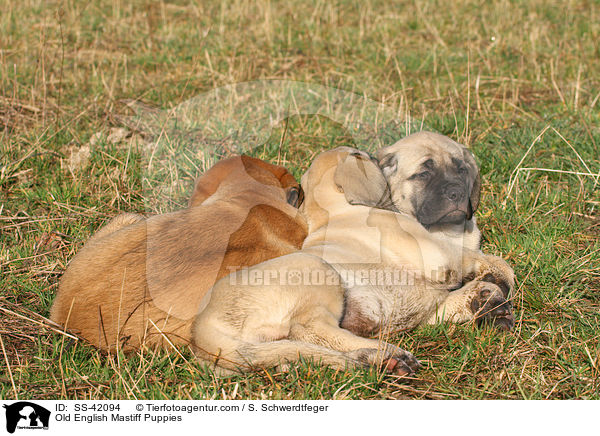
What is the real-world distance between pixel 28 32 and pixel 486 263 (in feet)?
20.8

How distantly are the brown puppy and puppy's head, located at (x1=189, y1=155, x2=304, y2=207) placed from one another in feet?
1.18

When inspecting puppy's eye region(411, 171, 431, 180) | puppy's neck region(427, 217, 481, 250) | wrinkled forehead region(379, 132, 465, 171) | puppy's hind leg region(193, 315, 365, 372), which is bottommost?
puppy's neck region(427, 217, 481, 250)

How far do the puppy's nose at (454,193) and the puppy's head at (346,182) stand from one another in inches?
15.1

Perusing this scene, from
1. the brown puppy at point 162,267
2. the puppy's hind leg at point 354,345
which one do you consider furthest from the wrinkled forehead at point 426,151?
the puppy's hind leg at point 354,345

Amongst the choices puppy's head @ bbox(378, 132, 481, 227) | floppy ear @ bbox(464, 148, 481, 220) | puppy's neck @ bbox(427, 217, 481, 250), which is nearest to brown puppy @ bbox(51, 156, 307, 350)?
puppy's head @ bbox(378, 132, 481, 227)

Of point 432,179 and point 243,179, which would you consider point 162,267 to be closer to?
point 243,179

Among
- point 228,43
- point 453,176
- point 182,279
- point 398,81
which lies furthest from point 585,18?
point 182,279

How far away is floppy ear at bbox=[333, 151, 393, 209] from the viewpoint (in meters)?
4.20

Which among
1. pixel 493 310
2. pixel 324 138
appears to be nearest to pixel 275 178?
pixel 324 138

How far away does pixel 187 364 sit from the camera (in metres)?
3.36

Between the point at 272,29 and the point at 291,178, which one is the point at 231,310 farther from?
the point at 272,29

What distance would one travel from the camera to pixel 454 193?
425cm
